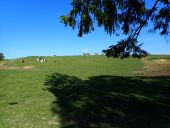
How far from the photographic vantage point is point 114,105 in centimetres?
1169

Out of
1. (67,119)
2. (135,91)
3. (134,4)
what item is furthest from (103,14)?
(67,119)

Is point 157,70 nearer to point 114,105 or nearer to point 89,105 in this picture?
point 114,105

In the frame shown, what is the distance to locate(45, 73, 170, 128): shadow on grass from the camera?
9.71 metres

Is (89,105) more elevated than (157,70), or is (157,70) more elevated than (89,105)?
(157,70)

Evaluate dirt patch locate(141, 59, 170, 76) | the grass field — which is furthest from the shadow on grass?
dirt patch locate(141, 59, 170, 76)

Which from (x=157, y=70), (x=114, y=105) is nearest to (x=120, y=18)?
(x=114, y=105)

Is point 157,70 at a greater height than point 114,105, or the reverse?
point 157,70

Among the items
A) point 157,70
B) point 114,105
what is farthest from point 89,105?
point 157,70

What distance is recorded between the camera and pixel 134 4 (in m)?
14.2

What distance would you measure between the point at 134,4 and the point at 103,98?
4155mm

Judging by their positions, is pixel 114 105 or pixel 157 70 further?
pixel 157 70

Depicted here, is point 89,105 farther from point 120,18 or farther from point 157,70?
point 157,70

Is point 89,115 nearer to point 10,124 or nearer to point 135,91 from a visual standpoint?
point 10,124

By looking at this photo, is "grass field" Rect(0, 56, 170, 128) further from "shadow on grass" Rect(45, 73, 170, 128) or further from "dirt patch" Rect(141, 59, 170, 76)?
"dirt patch" Rect(141, 59, 170, 76)
